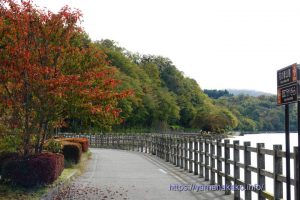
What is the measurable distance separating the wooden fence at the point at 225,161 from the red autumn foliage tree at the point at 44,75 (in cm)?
342

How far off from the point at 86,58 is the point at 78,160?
805 cm

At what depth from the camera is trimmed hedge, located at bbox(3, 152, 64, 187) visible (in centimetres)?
1208

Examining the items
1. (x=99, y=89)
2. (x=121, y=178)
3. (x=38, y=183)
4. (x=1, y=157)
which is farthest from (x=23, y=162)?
(x=121, y=178)

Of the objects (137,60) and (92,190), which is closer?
(92,190)

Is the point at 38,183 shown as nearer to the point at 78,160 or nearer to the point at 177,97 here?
the point at 78,160

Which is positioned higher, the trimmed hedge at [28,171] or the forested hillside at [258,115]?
the forested hillside at [258,115]

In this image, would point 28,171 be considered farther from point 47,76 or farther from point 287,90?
point 287,90

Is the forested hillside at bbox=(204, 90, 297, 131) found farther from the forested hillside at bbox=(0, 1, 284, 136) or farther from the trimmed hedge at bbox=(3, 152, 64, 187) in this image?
the trimmed hedge at bbox=(3, 152, 64, 187)

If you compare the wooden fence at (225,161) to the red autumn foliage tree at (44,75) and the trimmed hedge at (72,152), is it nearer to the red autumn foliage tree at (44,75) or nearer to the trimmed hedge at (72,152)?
the red autumn foliage tree at (44,75)

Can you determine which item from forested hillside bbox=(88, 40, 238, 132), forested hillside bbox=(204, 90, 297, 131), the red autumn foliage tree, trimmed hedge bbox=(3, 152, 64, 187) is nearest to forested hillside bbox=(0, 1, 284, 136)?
the red autumn foliage tree

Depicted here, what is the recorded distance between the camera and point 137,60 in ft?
437

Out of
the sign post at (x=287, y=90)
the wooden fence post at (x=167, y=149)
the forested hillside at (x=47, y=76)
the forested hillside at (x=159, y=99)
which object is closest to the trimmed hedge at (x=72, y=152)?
the wooden fence post at (x=167, y=149)

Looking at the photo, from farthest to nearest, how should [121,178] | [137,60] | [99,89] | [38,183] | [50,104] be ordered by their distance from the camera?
[137,60] < [121,178] < [99,89] < [50,104] < [38,183]

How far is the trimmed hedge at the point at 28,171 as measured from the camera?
12.1m
